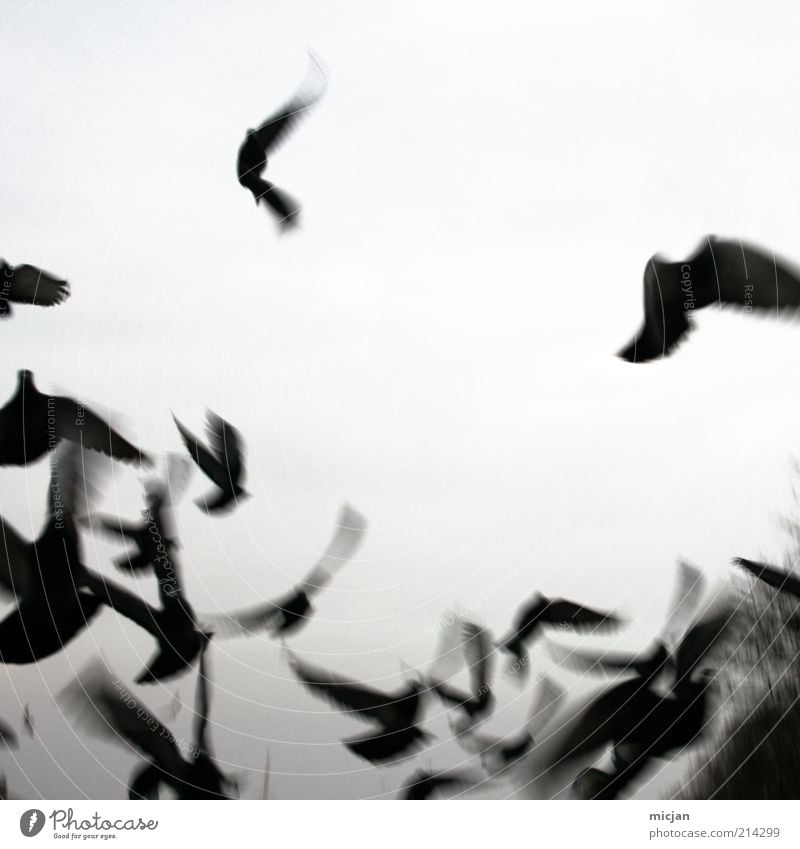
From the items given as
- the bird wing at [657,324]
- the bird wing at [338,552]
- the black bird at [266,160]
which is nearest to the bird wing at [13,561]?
the bird wing at [338,552]

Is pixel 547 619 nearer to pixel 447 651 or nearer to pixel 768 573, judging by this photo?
pixel 447 651

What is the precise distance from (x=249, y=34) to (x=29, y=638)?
709 millimetres

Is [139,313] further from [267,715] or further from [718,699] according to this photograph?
[718,699]

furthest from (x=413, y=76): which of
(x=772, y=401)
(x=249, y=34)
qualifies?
(x=772, y=401)

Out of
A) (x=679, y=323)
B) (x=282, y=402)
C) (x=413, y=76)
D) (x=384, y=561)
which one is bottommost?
(x=384, y=561)

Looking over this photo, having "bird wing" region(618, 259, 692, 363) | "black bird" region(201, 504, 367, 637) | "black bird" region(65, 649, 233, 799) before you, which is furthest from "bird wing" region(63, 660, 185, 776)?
"bird wing" region(618, 259, 692, 363)

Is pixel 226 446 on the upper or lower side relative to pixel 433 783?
upper

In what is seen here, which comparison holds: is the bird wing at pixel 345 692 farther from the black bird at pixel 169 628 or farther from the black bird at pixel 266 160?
the black bird at pixel 266 160

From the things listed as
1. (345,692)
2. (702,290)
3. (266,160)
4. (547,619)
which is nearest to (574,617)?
(547,619)

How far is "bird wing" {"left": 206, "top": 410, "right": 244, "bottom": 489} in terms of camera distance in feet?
3.37

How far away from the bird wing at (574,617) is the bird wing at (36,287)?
2.05 ft

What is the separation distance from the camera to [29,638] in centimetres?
103

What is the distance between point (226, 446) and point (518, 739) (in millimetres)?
438

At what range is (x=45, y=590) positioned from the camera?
103 cm
